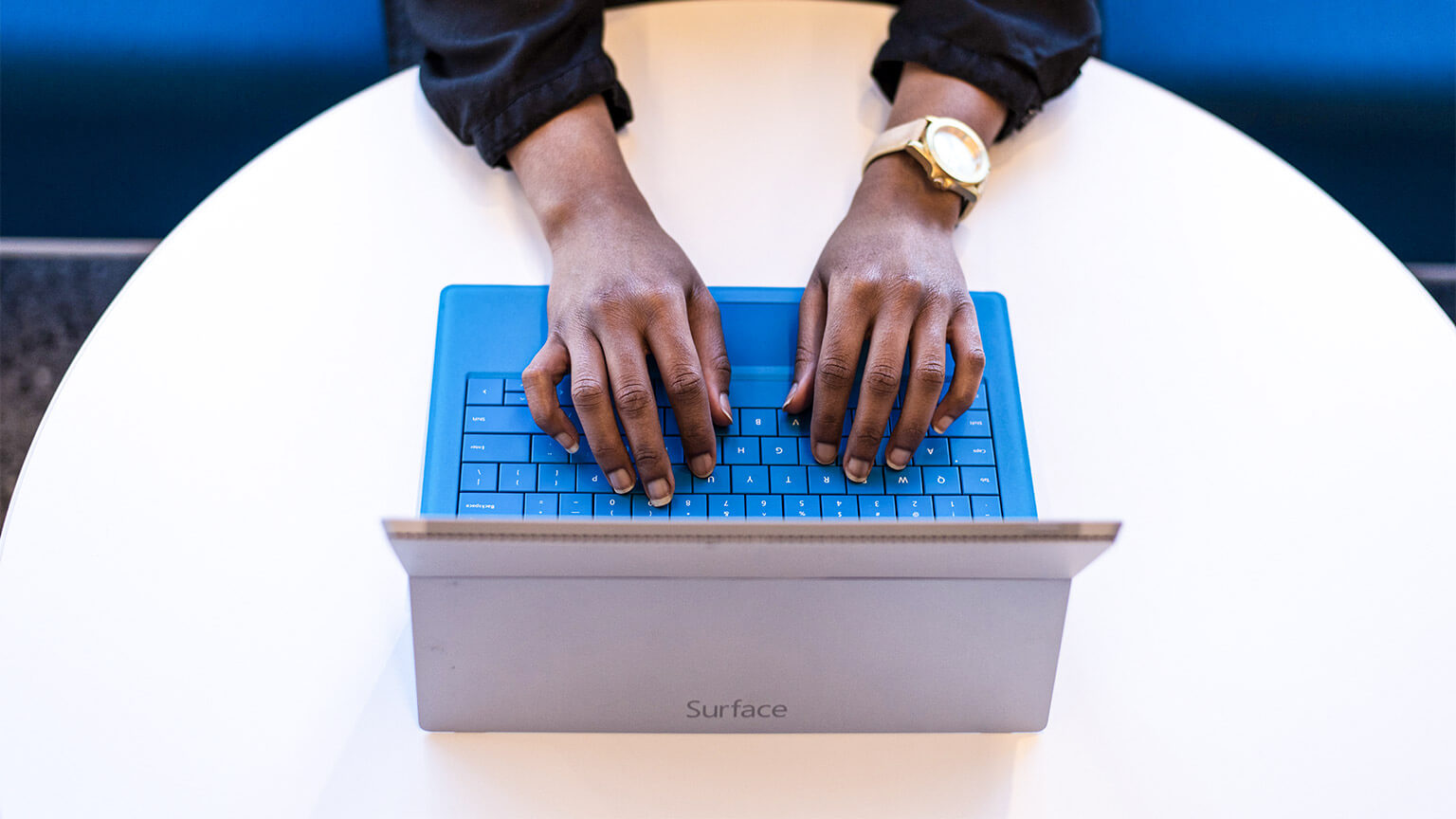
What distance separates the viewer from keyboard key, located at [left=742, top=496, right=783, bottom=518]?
66 centimetres

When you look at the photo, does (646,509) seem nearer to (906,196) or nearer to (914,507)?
(914,507)

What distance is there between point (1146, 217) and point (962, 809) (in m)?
0.50

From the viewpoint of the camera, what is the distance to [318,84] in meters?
1.39

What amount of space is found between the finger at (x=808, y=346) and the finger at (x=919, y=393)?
61mm

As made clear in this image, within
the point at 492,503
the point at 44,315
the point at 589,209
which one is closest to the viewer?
the point at 492,503

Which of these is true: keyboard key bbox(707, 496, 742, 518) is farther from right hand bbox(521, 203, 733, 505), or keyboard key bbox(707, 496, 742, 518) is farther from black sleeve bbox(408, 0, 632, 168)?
black sleeve bbox(408, 0, 632, 168)

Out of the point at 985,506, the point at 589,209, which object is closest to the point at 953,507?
the point at 985,506

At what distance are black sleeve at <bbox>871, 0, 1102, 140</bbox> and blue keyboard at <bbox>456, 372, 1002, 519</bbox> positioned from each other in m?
0.33

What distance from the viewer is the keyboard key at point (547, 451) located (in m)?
0.68

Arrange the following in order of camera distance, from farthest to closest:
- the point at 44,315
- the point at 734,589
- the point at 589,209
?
the point at 44,315
the point at 589,209
the point at 734,589

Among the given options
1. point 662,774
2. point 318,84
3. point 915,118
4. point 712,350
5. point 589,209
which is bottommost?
point 662,774

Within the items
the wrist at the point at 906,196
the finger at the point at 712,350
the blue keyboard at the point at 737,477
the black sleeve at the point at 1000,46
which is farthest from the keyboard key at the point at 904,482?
the black sleeve at the point at 1000,46

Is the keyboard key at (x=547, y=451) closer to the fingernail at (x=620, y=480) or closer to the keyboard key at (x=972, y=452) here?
the fingernail at (x=620, y=480)

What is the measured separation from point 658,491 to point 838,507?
109 mm
